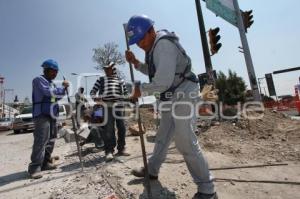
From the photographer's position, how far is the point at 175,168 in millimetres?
4574

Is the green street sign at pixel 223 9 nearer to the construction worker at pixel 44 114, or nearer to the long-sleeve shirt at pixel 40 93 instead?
the construction worker at pixel 44 114

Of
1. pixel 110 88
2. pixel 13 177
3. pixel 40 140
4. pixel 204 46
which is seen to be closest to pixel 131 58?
pixel 110 88

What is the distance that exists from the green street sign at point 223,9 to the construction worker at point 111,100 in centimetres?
720

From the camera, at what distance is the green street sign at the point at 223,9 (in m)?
11.8

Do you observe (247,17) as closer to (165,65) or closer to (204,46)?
(204,46)

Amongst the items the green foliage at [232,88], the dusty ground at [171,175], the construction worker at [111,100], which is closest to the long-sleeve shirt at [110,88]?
the construction worker at [111,100]

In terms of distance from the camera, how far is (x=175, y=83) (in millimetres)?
3418

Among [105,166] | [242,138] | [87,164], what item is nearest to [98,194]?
[105,166]

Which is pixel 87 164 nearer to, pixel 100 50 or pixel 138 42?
pixel 138 42

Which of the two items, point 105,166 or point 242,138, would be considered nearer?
point 105,166

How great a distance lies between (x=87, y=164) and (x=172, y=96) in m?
2.90

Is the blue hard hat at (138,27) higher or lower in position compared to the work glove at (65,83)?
higher

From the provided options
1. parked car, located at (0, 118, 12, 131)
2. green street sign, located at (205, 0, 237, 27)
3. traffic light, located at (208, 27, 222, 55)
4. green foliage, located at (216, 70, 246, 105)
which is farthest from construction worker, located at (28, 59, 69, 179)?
parked car, located at (0, 118, 12, 131)

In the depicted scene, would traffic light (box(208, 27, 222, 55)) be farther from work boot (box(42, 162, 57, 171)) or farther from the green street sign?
work boot (box(42, 162, 57, 171))
